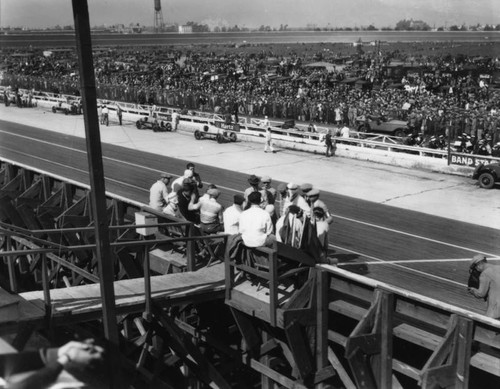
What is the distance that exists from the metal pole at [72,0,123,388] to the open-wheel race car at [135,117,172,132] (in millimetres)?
29166

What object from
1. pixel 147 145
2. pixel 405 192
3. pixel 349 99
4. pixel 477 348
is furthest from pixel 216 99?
pixel 477 348

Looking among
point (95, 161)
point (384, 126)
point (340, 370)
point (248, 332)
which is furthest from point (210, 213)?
point (384, 126)

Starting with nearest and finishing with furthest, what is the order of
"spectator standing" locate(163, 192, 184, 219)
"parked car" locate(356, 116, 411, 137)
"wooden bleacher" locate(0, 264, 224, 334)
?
"wooden bleacher" locate(0, 264, 224, 334) < "spectator standing" locate(163, 192, 184, 219) < "parked car" locate(356, 116, 411, 137)

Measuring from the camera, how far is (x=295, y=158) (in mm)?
25953

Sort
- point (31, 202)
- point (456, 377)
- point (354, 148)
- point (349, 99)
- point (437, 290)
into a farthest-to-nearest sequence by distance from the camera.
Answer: point (349, 99)
point (354, 148)
point (31, 202)
point (437, 290)
point (456, 377)

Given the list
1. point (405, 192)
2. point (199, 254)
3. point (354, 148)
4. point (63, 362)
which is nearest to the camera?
point (63, 362)

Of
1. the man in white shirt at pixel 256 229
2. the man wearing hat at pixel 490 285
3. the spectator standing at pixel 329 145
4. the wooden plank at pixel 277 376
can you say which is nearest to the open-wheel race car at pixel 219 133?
the spectator standing at pixel 329 145

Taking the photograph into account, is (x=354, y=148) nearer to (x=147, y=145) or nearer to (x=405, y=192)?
(x=405, y=192)

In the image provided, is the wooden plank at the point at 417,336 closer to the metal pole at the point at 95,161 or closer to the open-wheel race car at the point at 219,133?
the metal pole at the point at 95,161

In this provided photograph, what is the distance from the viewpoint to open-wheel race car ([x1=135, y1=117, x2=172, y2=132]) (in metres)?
33.7

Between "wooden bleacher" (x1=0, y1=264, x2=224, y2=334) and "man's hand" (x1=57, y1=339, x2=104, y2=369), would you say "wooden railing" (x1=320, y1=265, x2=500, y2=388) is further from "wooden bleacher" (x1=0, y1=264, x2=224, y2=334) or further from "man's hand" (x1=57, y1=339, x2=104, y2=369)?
"man's hand" (x1=57, y1=339, x2=104, y2=369)

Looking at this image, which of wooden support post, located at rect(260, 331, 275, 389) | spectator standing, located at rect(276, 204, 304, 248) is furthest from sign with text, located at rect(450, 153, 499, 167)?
wooden support post, located at rect(260, 331, 275, 389)

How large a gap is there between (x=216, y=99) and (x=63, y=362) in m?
42.3

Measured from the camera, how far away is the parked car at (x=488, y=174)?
1978 cm
